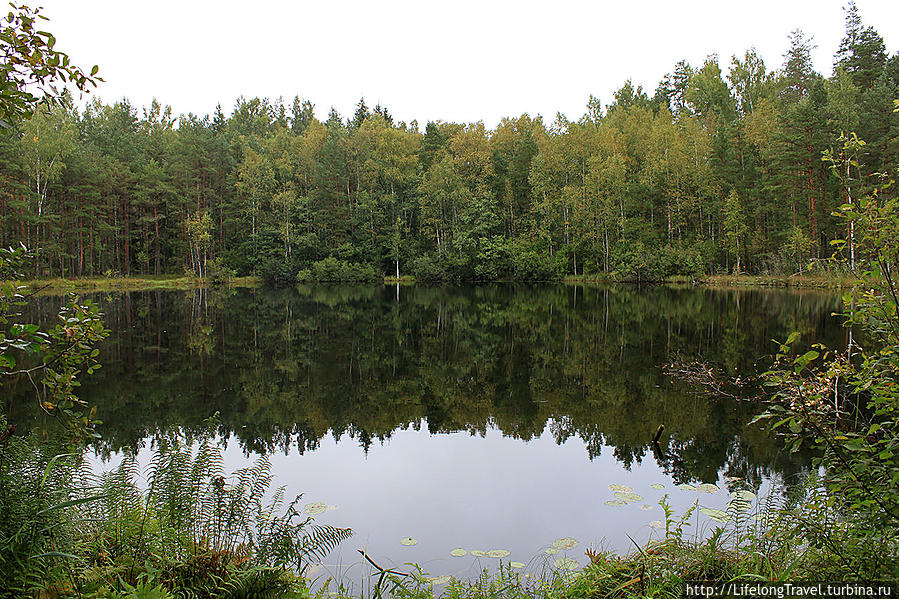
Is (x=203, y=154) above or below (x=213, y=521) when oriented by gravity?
above

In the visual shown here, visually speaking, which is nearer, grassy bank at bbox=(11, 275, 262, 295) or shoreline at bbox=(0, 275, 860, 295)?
shoreline at bbox=(0, 275, 860, 295)

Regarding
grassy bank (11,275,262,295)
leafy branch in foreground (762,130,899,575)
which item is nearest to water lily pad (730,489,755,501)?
leafy branch in foreground (762,130,899,575)

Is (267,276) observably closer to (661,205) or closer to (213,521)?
(661,205)

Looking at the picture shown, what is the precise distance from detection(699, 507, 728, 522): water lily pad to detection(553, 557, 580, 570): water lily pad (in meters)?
1.60

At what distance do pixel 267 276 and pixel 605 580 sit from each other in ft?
171

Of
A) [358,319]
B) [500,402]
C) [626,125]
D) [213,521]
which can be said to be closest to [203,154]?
[358,319]

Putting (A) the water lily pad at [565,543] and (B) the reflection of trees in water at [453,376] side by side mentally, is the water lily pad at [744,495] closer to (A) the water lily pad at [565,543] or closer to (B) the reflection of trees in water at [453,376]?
(B) the reflection of trees in water at [453,376]

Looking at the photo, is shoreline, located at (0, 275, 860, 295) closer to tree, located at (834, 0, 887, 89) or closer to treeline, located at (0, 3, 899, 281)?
treeline, located at (0, 3, 899, 281)

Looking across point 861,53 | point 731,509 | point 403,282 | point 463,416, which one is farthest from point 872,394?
point 861,53

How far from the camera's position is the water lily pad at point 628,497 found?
597 centimetres

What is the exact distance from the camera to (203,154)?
52.6 meters

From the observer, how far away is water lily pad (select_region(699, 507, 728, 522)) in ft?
17.1

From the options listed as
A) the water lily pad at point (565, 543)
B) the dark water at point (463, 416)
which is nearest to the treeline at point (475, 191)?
the dark water at point (463, 416)

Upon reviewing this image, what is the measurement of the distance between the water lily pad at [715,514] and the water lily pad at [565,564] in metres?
1.60
